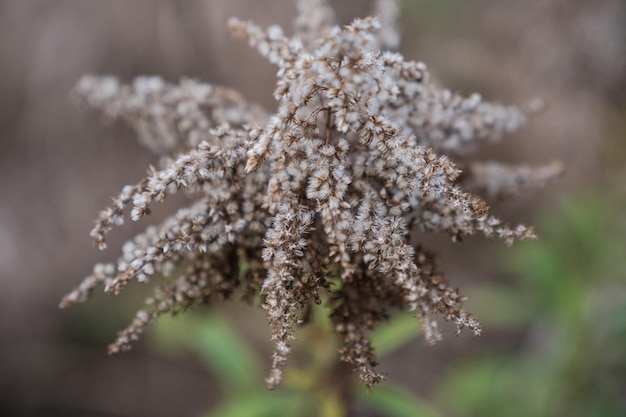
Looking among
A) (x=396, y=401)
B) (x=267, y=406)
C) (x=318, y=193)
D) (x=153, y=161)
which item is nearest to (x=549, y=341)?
(x=396, y=401)

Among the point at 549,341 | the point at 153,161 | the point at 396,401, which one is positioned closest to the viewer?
the point at 396,401

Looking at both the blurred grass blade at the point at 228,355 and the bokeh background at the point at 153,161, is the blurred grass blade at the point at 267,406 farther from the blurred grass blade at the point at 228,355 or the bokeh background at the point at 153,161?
the bokeh background at the point at 153,161

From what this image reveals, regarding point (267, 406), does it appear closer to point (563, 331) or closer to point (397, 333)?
point (397, 333)

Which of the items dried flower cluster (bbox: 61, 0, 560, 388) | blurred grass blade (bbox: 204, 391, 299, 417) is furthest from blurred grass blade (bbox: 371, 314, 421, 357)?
dried flower cluster (bbox: 61, 0, 560, 388)

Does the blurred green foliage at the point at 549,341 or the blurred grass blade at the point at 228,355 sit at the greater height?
the blurred green foliage at the point at 549,341

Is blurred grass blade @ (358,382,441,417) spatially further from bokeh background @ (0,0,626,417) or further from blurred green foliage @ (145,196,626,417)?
bokeh background @ (0,0,626,417)

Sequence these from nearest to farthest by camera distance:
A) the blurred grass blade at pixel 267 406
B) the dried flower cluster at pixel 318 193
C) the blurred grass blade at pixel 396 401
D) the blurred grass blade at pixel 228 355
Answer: the dried flower cluster at pixel 318 193 → the blurred grass blade at pixel 396 401 → the blurred grass blade at pixel 267 406 → the blurred grass blade at pixel 228 355

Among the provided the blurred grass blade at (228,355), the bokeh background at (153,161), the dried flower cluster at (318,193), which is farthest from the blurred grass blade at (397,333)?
the bokeh background at (153,161)
